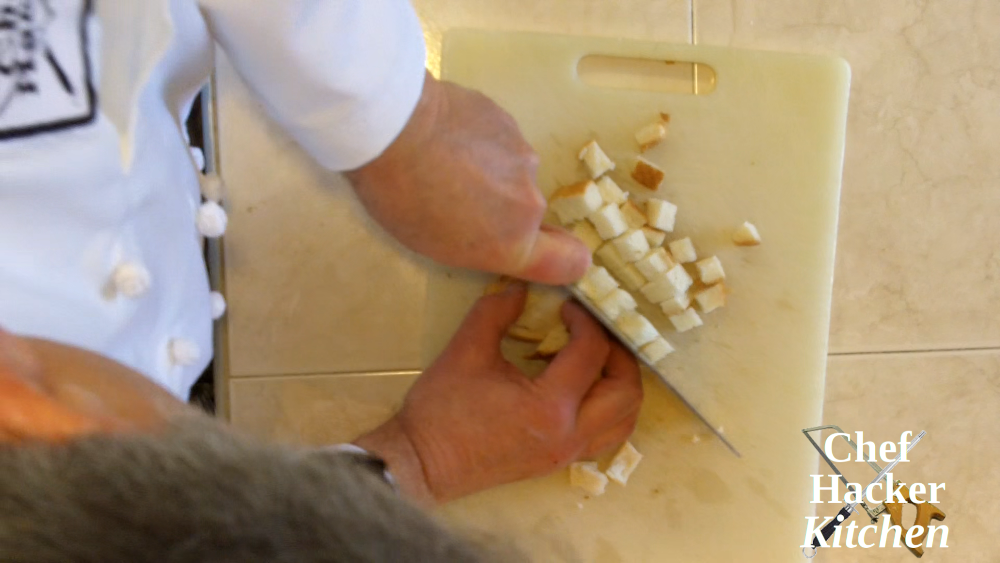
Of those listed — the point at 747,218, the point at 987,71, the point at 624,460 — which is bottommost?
the point at 624,460

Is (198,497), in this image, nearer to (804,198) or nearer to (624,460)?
(624,460)

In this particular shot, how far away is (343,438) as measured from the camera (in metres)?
0.80

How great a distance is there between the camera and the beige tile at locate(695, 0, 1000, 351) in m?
0.84

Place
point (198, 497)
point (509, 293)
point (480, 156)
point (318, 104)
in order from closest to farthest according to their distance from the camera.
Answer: point (198, 497), point (318, 104), point (480, 156), point (509, 293)

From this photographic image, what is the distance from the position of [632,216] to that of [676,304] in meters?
0.11

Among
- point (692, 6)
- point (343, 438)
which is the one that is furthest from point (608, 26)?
point (343, 438)

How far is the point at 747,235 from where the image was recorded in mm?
774

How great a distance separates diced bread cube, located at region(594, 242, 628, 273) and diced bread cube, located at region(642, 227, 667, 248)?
41mm

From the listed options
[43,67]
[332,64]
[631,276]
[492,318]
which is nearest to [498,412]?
[492,318]

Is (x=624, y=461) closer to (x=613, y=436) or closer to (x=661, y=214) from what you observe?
(x=613, y=436)

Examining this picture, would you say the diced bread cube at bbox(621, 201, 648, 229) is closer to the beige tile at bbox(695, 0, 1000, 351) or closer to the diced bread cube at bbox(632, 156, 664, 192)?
the diced bread cube at bbox(632, 156, 664, 192)

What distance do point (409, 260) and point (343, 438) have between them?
236 mm

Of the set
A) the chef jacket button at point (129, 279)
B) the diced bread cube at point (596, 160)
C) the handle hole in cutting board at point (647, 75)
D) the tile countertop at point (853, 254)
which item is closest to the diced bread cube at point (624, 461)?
the tile countertop at point (853, 254)

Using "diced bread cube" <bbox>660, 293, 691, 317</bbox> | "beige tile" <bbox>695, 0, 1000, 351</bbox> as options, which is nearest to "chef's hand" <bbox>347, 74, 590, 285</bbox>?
"diced bread cube" <bbox>660, 293, 691, 317</bbox>
